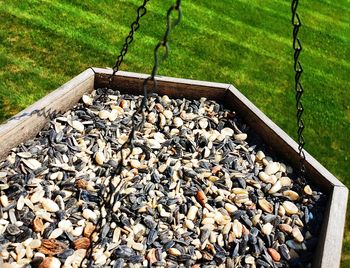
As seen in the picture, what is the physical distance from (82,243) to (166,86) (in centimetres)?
141

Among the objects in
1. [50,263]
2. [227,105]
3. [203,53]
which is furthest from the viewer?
[203,53]

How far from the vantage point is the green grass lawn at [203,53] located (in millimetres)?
3930

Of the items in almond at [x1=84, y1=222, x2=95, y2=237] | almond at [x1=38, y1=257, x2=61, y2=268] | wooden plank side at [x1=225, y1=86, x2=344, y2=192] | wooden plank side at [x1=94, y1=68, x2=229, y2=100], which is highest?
wooden plank side at [x1=94, y1=68, x2=229, y2=100]

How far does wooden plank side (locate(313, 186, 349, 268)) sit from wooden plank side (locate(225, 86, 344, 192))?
0.12 metres

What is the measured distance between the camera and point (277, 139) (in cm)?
308

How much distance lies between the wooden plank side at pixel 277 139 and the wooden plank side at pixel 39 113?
40.9 inches

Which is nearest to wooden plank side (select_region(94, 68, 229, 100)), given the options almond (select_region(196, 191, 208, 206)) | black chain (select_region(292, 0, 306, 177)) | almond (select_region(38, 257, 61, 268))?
black chain (select_region(292, 0, 306, 177))

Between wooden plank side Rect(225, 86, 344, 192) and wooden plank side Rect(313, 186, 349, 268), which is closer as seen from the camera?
wooden plank side Rect(313, 186, 349, 268)

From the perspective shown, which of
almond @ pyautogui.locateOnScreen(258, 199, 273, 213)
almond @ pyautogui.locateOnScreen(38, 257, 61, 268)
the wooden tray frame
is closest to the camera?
almond @ pyautogui.locateOnScreen(38, 257, 61, 268)

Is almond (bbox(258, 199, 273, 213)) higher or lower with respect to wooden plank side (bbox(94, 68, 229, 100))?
lower

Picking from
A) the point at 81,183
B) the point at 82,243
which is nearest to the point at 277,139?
the point at 81,183

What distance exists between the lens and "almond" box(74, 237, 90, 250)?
2291 millimetres

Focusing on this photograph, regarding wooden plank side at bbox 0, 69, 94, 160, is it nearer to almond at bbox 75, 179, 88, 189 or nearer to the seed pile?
the seed pile

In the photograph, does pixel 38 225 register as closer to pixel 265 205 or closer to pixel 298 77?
pixel 265 205
